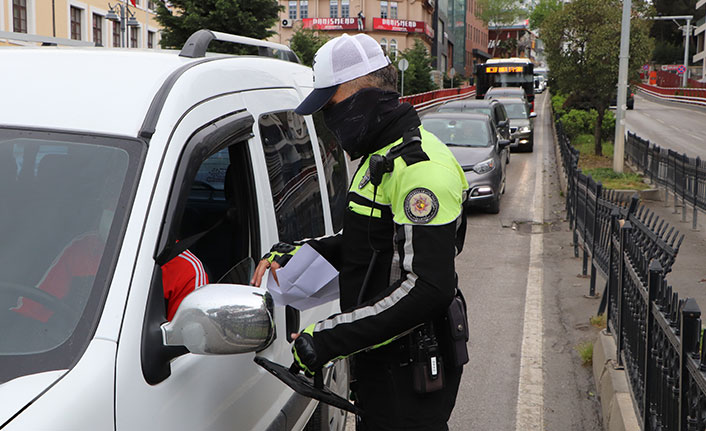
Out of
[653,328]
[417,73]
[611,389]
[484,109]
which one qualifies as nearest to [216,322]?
[653,328]

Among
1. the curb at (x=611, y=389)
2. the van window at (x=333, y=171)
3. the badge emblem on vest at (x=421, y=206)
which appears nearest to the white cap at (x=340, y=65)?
the badge emblem on vest at (x=421, y=206)

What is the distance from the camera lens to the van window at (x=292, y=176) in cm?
303

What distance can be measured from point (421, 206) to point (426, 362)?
54 cm

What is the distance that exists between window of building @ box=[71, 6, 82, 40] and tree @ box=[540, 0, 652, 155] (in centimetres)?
2637

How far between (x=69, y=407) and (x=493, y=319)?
5.98 m

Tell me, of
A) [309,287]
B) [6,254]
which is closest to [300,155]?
[309,287]

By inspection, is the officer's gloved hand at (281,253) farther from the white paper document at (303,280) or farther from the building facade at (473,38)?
the building facade at (473,38)

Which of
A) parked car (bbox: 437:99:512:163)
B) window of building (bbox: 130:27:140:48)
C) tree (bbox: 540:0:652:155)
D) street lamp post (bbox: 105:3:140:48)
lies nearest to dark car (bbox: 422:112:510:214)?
parked car (bbox: 437:99:512:163)

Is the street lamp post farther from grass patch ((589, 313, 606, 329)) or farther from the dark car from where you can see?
grass patch ((589, 313, 606, 329))

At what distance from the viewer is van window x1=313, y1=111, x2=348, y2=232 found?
→ 388cm

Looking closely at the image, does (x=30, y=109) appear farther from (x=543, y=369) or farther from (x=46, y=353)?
(x=543, y=369)

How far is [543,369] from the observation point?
596cm

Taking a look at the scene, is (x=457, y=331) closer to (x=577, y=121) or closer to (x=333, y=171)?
(x=333, y=171)

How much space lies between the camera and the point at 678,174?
13.3 m
